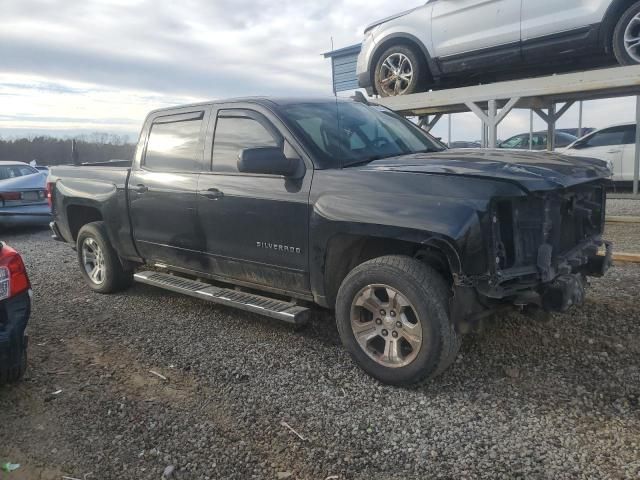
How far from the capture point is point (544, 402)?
296cm

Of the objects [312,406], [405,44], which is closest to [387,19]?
[405,44]

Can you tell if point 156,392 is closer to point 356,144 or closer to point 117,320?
point 117,320

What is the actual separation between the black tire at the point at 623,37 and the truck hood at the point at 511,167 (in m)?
2.80

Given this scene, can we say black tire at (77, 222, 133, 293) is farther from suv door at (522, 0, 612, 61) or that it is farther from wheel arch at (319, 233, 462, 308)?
suv door at (522, 0, 612, 61)

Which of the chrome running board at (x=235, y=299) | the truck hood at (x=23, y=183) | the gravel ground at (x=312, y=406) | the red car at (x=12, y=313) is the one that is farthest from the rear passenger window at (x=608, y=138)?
the red car at (x=12, y=313)

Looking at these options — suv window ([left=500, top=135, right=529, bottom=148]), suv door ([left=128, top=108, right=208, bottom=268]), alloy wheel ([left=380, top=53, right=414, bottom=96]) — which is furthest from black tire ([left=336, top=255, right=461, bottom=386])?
suv window ([left=500, top=135, right=529, bottom=148])

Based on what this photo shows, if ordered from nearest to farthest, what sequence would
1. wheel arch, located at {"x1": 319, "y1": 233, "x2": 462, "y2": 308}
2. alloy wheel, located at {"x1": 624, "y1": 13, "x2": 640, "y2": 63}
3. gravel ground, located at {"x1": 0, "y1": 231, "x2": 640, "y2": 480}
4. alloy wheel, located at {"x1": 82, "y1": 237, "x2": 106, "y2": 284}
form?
gravel ground, located at {"x1": 0, "y1": 231, "x2": 640, "y2": 480}
wheel arch, located at {"x1": 319, "y1": 233, "x2": 462, "y2": 308}
alloy wheel, located at {"x1": 82, "y1": 237, "x2": 106, "y2": 284}
alloy wheel, located at {"x1": 624, "y1": 13, "x2": 640, "y2": 63}

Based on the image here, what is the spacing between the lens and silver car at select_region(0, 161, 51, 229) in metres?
9.44

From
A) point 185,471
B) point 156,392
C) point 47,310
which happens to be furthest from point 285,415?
point 47,310

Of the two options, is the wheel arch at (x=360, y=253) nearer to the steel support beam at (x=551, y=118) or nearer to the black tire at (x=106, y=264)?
the black tire at (x=106, y=264)

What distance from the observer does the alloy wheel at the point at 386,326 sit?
315cm

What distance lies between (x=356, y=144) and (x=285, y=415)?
199 centimetres

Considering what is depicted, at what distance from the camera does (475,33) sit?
22.2ft

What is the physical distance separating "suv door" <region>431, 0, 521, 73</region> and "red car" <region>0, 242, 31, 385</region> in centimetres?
590
